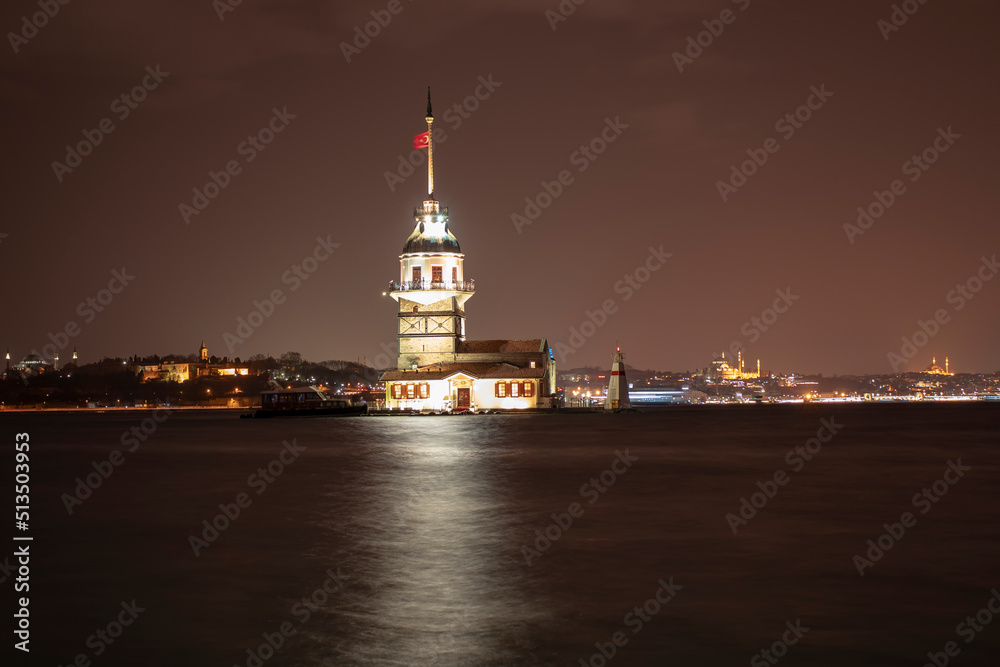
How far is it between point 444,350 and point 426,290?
200 inches

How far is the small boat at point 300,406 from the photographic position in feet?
285

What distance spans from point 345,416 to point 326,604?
242ft

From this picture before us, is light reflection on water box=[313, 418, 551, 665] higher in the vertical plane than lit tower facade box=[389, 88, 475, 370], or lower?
lower

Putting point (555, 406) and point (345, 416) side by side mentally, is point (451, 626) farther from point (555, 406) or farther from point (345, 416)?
point (345, 416)

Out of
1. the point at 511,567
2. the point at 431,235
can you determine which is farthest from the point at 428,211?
the point at 511,567

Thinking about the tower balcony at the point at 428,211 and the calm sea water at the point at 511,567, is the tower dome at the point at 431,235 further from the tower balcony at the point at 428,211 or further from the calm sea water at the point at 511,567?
the calm sea water at the point at 511,567

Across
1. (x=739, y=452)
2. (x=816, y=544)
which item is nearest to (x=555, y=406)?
(x=739, y=452)

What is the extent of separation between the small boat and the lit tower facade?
44.9ft

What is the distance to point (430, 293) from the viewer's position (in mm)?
76125

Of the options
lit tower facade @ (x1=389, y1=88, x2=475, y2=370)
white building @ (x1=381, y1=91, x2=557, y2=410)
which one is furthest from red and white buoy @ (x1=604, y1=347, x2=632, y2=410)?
lit tower facade @ (x1=389, y1=88, x2=475, y2=370)

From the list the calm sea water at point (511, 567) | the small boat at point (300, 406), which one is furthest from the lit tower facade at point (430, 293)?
the calm sea water at point (511, 567)

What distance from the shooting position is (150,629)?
35.3 feet

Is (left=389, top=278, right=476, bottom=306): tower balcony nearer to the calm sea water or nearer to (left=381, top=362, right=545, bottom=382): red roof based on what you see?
(left=381, top=362, right=545, bottom=382): red roof

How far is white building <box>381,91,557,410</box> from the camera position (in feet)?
244
